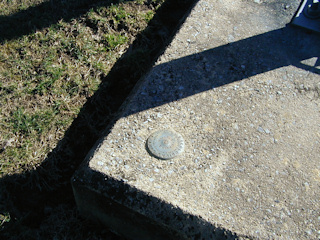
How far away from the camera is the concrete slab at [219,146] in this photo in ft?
6.79

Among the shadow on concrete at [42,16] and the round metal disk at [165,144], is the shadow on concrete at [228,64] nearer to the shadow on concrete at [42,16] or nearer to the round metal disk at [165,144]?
the round metal disk at [165,144]

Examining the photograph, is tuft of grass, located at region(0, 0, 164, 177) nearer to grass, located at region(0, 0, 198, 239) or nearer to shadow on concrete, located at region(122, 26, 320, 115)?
grass, located at region(0, 0, 198, 239)

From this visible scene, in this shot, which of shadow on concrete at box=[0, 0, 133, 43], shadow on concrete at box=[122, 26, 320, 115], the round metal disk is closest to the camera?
the round metal disk

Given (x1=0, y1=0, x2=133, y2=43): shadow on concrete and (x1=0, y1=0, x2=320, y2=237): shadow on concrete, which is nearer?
(x1=0, y1=0, x2=320, y2=237): shadow on concrete

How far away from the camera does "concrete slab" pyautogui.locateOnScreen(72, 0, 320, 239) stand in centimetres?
207

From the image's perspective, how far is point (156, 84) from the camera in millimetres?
2686

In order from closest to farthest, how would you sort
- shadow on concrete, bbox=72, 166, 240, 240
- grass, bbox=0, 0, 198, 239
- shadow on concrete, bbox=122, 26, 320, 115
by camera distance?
shadow on concrete, bbox=72, 166, 240, 240, grass, bbox=0, 0, 198, 239, shadow on concrete, bbox=122, 26, 320, 115

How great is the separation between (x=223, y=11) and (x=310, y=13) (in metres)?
0.84

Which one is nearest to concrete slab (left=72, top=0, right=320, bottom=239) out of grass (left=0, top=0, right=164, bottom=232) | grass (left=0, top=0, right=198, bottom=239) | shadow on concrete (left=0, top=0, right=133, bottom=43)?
grass (left=0, top=0, right=198, bottom=239)

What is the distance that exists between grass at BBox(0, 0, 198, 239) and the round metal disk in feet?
2.22

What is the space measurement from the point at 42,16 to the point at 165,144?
2141 mm

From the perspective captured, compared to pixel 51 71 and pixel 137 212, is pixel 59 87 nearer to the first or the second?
pixel 51 71

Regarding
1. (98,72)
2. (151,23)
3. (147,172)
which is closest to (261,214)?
(147,172)

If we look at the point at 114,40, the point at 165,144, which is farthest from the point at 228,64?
the point at 114,40
